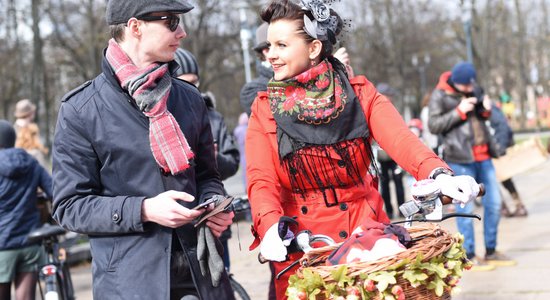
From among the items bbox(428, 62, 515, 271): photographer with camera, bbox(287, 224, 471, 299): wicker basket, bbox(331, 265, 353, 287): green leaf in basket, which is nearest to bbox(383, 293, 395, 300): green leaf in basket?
bbox(287, 224, 471, 299): wicker basket

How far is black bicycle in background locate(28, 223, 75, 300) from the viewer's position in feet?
19.9

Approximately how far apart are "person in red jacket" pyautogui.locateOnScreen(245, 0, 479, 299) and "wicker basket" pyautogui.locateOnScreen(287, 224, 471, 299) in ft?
2.29

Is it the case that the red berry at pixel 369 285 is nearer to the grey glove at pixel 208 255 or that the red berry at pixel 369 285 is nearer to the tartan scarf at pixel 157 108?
the grey glove at pixel 208 255

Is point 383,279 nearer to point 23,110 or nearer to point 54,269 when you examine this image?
point 54,269

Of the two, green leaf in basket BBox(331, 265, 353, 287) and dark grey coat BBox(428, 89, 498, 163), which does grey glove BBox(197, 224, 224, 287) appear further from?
dark grey coat BBox(428, 89, 498, 163)

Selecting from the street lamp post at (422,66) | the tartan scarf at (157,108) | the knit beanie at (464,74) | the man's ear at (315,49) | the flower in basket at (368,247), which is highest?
the man's ear at (315,49)

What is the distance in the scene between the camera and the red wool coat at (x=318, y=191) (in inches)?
133

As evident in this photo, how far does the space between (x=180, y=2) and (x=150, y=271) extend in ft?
3.26

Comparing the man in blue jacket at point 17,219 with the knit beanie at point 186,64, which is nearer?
the knit beanie at point 186,64

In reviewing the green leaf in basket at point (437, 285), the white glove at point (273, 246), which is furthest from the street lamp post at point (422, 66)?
the green leaf in basket at point (437, 285)

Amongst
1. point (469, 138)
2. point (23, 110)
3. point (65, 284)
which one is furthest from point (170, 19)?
point (23, 110)

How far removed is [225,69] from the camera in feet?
140

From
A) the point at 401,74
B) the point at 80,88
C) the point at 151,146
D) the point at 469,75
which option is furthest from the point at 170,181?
the point at 401,74

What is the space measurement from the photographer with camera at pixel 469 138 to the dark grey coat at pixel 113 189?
16.9 ft
